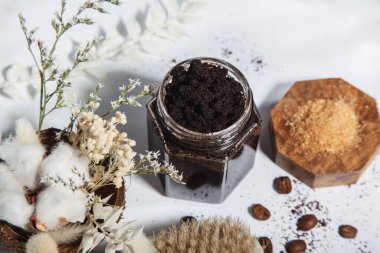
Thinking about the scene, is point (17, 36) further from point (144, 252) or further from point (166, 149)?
point (144, 252)

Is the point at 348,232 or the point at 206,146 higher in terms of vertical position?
the point at 206,146

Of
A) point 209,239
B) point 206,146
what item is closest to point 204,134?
point 206,146

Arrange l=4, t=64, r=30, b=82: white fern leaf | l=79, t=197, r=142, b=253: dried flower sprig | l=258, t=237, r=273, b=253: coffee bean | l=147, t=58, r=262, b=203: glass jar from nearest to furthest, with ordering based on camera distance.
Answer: l=79, t=197, r=142, b=253: dried flower sprig, l=147, t=58, r=262, b=203: glass jar, l=258, t=237, r=273, b=253: coffee bean, l=4, t=64, r=30, b=82: white fern leaf

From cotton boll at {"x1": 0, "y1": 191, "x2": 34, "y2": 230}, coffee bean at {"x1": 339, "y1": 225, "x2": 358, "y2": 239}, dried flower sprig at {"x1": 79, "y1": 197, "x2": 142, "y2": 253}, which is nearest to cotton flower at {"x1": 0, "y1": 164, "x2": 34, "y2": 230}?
cotton boll at {"x1": 0, "y1": 191, "x2": 34, "y2": 230}

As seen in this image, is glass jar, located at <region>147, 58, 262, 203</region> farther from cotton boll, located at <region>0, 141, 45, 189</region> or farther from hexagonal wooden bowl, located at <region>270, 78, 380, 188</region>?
cotton boll, located at <region>0, 141, 45, 189</region>

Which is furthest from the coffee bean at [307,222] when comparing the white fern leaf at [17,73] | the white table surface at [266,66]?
the white fern leaf at [17,73]

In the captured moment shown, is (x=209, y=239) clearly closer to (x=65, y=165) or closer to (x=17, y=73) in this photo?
(x=65, y=165)
